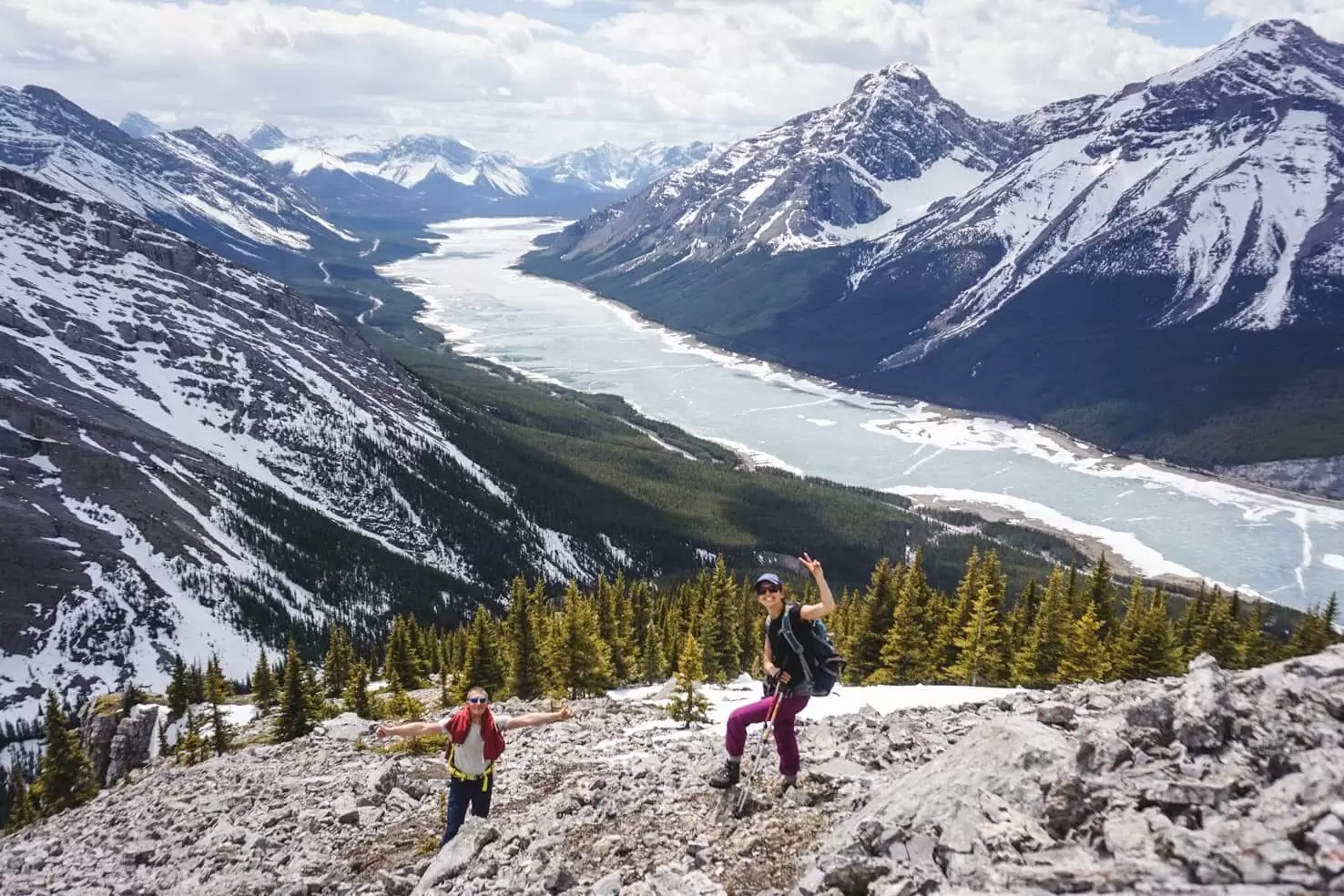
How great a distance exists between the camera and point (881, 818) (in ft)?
38.8

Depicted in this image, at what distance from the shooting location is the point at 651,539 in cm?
16450

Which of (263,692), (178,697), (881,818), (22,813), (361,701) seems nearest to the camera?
(881,818)

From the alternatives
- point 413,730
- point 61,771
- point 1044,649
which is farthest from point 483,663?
point 413,730

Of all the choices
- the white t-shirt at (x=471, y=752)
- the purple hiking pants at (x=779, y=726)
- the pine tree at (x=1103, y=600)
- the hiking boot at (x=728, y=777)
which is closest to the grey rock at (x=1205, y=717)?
the purple hiking pants at (x=779, y=726)

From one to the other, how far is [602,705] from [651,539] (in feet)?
433

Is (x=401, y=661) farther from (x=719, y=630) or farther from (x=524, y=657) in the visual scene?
(x=719, y=630)

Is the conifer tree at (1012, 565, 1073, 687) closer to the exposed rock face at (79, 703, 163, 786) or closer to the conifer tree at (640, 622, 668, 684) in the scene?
the conifer tree at (640, 622, 668, 684)

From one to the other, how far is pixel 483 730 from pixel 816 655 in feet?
21.2

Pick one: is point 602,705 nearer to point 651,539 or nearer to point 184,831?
point 184,831

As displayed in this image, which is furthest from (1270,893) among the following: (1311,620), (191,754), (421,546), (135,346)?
(135,346)

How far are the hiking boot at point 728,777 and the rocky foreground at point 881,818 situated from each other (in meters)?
0.38

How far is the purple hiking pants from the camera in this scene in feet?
45.1

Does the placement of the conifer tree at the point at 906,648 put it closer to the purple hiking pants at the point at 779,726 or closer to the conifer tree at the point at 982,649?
the conifer tree at the point at 982,649

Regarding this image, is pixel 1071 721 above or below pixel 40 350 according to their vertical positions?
below
